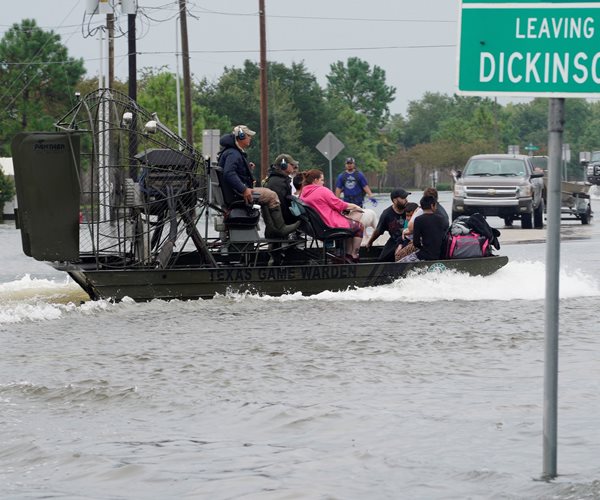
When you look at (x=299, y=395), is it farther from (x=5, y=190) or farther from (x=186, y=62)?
(x=5, y=190)

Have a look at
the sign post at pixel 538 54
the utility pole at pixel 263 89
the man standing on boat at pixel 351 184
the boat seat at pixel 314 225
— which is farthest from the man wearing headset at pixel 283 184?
the utility pole at pixel 263 89

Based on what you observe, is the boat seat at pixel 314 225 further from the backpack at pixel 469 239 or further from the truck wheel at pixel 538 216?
the truck wheel at pixel 538 216

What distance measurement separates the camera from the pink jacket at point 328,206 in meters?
17.8

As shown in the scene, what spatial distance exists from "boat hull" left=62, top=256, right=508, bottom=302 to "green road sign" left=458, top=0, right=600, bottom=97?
10.2 m

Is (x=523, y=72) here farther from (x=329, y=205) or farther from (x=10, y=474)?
(x=329, y=205)

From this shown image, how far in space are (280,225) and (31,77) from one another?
5605 cm

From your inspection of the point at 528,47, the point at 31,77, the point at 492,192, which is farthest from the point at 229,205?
the point at 31,77

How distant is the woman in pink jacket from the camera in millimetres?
17828

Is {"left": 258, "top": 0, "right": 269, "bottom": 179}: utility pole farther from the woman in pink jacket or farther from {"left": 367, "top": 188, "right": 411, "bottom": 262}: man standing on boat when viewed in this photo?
the woman in pink jacket

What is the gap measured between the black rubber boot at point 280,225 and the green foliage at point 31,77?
5285cm

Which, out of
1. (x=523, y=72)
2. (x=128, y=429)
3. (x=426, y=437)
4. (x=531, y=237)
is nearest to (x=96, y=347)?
(x=128, y=429)

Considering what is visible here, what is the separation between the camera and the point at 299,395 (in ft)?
35.1

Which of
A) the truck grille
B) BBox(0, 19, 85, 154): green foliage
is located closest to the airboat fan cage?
the truck grille

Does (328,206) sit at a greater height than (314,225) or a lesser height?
greater
